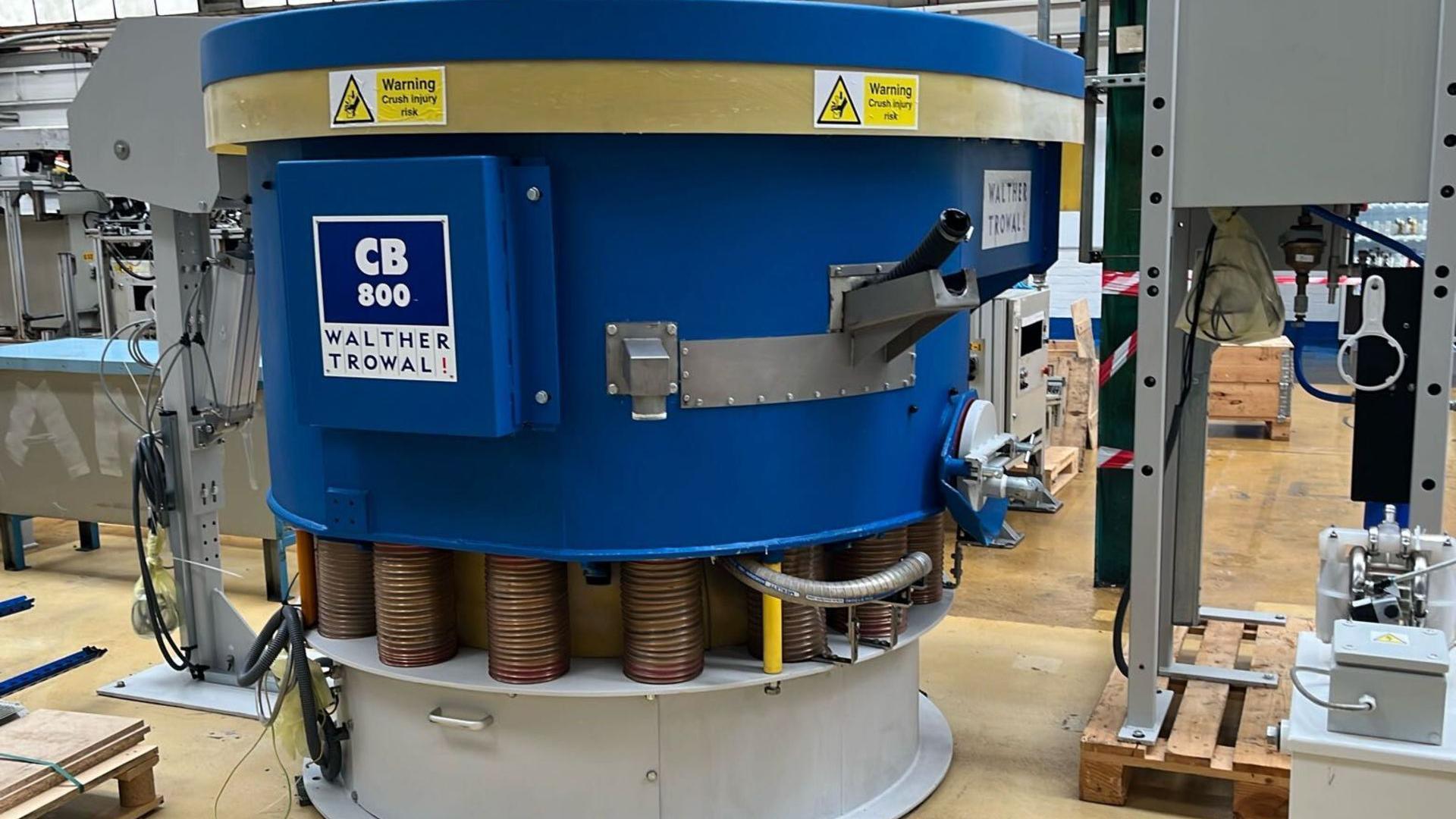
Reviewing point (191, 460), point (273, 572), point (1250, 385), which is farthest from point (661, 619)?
point (1250, 385)

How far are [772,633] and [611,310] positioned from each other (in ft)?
2.59

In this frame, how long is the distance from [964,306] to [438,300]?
1.03 m

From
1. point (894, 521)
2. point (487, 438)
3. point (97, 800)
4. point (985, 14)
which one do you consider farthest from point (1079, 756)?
point (985, 14)

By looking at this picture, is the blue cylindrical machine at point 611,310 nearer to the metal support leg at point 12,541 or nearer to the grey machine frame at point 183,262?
the grey machine frame at point 183,262

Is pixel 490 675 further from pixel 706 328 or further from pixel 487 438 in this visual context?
pixel 706 328

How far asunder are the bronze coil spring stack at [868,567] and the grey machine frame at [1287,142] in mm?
616

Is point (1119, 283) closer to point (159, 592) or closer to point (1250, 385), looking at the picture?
point (159, 592)

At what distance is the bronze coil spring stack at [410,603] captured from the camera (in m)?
2.81

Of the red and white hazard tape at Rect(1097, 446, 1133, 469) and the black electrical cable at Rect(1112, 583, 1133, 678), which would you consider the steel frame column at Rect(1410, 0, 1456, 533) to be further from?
the red and white hazard tape at Rect(1097, 446, 1133, 469)

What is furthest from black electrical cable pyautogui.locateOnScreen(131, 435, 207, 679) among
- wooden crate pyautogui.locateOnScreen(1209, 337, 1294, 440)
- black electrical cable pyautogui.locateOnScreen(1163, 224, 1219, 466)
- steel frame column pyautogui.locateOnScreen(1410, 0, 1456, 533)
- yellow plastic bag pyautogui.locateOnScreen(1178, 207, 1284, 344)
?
wooden crate pyautogui.locateOnScreen(1209, 337, 1294, 440)

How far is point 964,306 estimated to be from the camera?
2568 millimetres

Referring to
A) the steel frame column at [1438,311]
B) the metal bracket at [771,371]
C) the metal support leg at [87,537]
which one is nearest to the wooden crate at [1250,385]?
the steel frame column at [1438,311]

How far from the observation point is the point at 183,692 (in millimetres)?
3973

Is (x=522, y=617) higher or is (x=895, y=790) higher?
(x=522, y=617)
